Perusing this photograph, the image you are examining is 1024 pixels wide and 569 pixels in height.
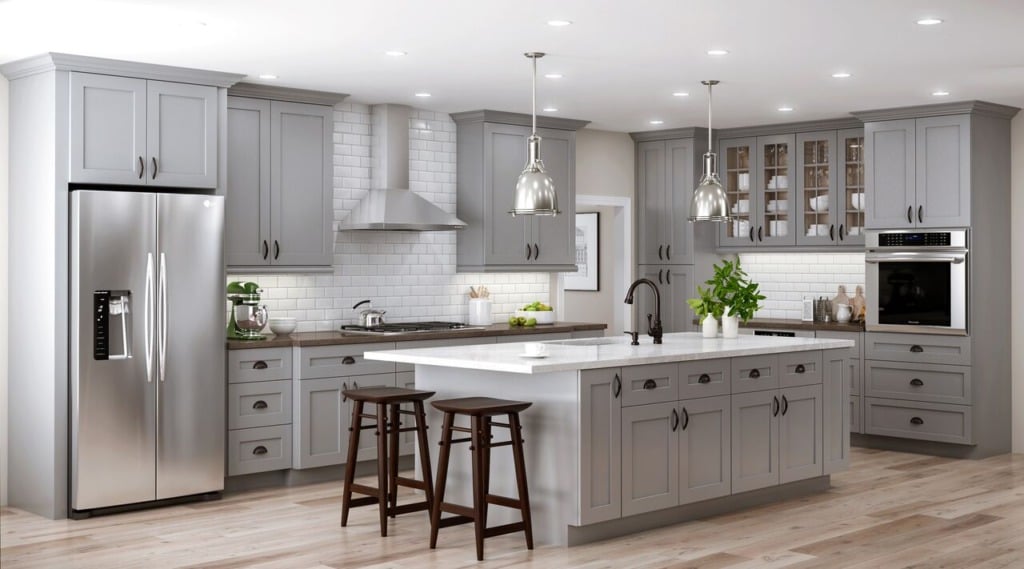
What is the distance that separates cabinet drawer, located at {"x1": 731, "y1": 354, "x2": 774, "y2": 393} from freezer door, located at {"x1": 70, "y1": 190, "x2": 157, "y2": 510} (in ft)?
10.2

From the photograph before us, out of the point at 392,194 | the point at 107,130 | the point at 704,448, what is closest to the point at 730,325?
the point at 704,448

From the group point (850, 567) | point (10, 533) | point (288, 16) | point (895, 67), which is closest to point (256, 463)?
point (10, 533)

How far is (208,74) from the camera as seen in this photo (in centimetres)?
638

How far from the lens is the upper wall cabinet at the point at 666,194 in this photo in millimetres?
9281

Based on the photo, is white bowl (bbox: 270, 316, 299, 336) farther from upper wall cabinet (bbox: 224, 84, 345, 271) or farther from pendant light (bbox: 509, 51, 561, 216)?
pendant light (bbox: 509, 51, 561, 216)

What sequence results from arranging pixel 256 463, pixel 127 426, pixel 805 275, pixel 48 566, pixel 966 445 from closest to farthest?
A: pixel 48 566
pixel 127 426
pixel 256 463
pixel 966 445
pixel 805 275

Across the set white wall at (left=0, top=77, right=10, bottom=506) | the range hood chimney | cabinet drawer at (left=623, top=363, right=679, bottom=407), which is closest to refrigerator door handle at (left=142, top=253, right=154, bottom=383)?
white wall at (left=0, top=77, right=10, bottom=506)

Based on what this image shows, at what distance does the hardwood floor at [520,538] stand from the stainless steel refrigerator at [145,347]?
231 mm

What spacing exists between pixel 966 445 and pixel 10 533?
604 centimetres

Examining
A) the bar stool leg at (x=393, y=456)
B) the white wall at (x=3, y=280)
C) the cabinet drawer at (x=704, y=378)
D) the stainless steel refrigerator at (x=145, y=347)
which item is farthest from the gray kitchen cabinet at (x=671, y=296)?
the white wall at (x=3, y=280)

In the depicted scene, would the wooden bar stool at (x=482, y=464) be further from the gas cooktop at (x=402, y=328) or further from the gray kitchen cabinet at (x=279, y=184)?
the gray kitchen cabinet at (x=279, y=184)

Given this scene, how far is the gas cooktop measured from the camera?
7.25 meters

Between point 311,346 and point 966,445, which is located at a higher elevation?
point 311,346

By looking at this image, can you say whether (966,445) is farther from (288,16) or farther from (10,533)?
(10,533)
